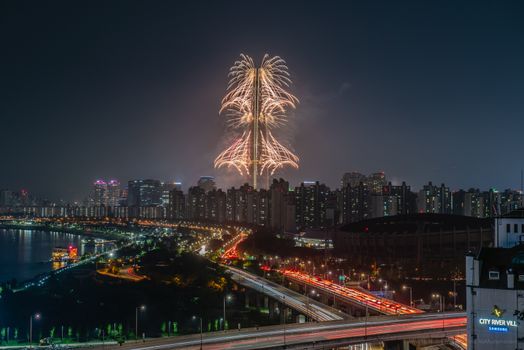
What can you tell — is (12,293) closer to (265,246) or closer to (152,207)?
(265,246)

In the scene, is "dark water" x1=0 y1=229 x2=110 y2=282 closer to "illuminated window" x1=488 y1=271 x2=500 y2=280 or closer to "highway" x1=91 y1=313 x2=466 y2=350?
"highway" x1=91 y1=313 x2=466 y2=350

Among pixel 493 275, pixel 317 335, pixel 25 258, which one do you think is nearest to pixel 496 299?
pixel 493 275

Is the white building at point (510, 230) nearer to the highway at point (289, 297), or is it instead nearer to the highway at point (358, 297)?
the highway at point (358, 297)

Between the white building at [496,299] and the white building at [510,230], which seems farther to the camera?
the white building at [510,230]

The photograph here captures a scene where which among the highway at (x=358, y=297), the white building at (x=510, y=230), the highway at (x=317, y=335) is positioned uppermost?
the white building at (x=510, y=230)

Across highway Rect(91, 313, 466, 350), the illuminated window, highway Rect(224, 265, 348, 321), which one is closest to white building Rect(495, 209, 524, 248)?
the illuminated window

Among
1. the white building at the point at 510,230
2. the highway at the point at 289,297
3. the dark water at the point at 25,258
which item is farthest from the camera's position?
the dark water at the point at 25,258

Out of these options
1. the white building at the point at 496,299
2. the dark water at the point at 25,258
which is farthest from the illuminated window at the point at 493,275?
the dark water at the point at 25,258
